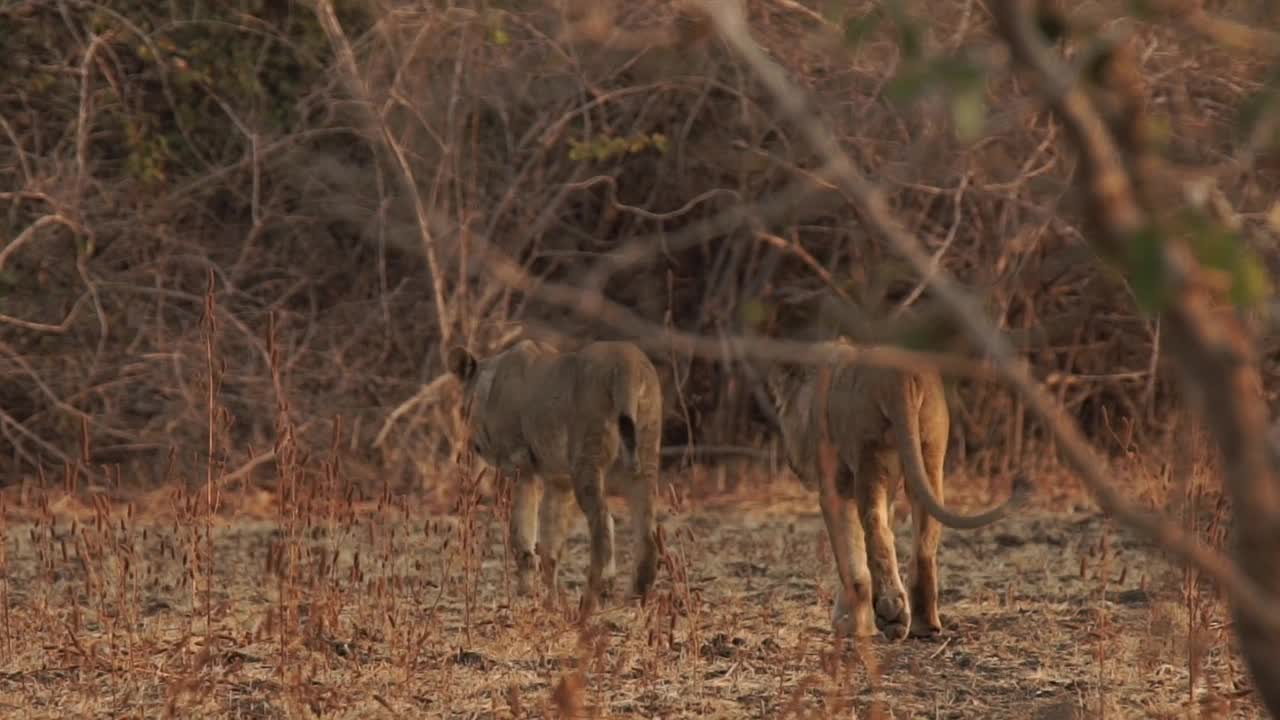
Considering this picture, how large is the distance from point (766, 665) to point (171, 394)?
22.4 feet

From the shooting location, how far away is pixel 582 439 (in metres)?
7.62

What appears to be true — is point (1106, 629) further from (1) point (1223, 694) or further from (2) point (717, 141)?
(2) point (717, 141)

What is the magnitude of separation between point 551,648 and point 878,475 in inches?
45.7

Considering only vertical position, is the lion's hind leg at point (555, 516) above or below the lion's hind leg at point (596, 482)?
below

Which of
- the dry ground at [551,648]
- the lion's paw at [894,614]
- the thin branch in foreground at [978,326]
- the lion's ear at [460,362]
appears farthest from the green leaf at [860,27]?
the lion's ear at [460,362]

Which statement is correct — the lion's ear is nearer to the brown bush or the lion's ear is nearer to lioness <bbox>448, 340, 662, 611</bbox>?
lioness <bbox>448, 340, 662, 611</bbox>

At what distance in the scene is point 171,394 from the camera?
12203 millimetres

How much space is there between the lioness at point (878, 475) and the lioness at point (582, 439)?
939 millimetres

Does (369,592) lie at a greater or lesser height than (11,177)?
lesser

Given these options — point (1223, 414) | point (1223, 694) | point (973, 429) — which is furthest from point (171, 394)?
point (1223, 414)

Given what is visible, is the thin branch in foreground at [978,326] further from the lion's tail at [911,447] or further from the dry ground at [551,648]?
the lion's tail at [911,447]

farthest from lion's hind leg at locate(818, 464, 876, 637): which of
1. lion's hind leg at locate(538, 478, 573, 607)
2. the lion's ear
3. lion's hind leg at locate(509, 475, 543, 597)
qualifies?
the lion's ear

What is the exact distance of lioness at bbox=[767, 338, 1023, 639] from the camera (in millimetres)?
6402

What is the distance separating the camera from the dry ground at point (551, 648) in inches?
212
